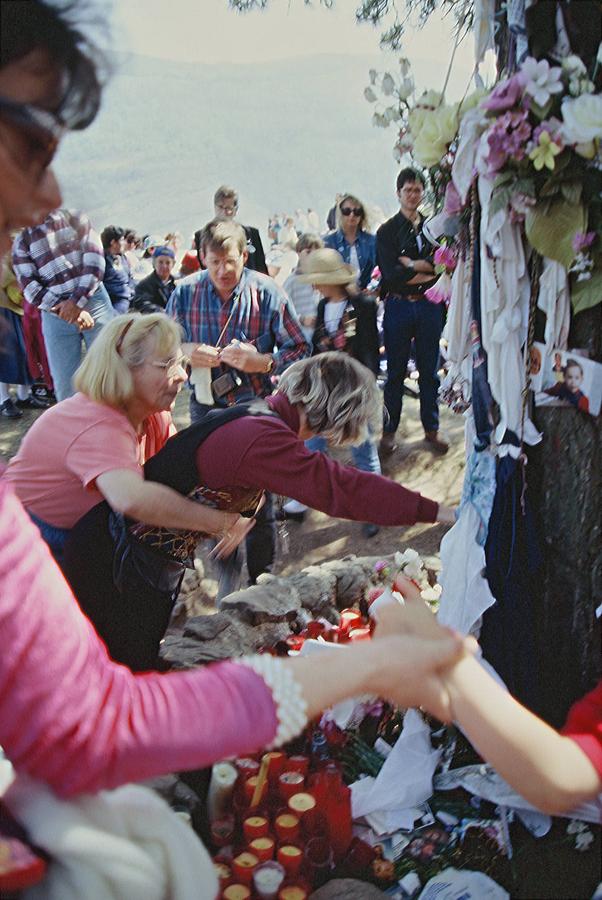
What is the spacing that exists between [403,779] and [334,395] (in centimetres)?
127

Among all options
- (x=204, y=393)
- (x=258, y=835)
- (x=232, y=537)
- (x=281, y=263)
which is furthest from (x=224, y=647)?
(x=281, y=263)

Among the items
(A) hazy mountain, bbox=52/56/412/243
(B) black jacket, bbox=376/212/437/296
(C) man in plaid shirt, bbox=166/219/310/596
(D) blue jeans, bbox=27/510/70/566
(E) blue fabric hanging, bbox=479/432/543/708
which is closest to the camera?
(E) blue fabric hanging, bbox=479/432/543/708

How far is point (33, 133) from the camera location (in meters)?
0.99

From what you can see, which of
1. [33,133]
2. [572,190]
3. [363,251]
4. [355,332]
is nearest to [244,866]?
[33,133]

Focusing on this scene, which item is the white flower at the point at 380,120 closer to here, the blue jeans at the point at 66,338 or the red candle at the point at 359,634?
the red candle at the point at 359,634

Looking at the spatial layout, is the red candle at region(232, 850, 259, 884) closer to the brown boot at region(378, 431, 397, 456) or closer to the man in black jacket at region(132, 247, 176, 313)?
the man in black jacket at region(132, 247, 176, 313)

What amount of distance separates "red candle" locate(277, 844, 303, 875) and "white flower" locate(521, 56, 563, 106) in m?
2.00

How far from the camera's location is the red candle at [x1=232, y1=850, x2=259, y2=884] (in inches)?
77.3

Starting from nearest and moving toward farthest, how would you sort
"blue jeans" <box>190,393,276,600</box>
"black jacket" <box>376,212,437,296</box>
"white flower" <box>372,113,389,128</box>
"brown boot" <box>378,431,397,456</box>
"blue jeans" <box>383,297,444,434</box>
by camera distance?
"white flower" <box>372,113,389,128</box>, "blue jeans" <box>190,393,276,600</box>, "black jacket" <box>376,212,437,296</box>, "blue jeans" <box>383,297,444,434</box>, "brown boot" <box>378,431,397,456</box>

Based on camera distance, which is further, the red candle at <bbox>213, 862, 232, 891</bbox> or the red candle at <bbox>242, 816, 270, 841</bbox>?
the red candle at <bbox>242, 816, 270, 841</bbox>

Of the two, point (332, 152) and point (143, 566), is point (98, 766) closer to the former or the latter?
point (143, 566)

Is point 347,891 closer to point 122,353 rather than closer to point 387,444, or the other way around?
point 122,353

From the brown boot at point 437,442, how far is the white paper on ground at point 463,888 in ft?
14.3

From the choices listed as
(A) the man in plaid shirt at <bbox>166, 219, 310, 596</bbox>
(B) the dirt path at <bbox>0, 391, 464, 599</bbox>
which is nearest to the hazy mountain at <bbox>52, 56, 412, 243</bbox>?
(B) the dirt path at <bbox>0, 391, 464, 599</bbox>
